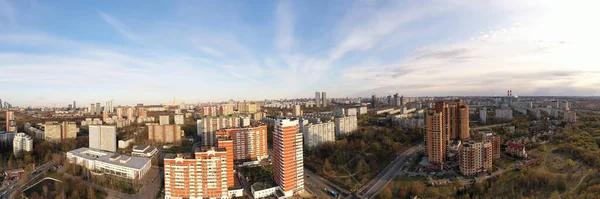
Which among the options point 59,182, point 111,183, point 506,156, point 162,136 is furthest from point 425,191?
point 162,136

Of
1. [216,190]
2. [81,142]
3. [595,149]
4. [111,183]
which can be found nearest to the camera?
[216,190]

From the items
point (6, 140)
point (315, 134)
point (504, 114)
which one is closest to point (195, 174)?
point (315, 134)

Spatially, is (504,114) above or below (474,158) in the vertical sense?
above

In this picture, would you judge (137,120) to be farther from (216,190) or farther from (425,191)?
(425,191)

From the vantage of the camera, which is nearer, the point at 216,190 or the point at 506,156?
the point at 216,190

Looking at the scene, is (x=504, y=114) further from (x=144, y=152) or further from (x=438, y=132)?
(x=144, y=152)

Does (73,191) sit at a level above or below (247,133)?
below

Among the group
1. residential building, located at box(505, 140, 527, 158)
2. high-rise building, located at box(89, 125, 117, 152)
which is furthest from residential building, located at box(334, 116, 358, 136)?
high-rise building, located at box(89, 125, 117, 152)
